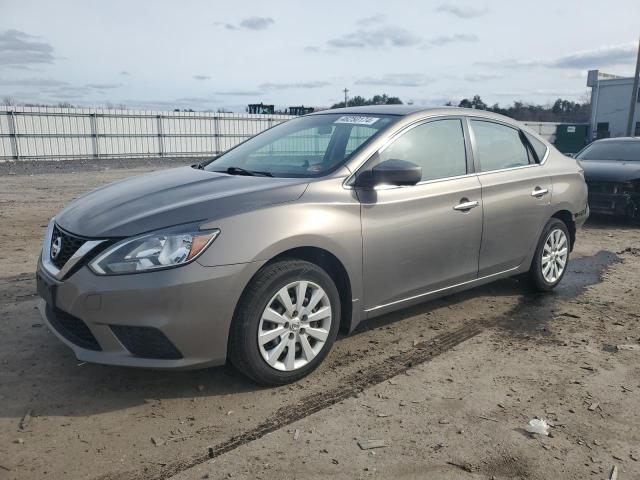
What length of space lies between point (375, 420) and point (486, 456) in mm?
617

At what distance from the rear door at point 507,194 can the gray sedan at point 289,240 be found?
2cm

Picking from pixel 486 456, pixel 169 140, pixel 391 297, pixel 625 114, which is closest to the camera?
pixel 486 456

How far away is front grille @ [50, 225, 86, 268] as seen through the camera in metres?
3.29

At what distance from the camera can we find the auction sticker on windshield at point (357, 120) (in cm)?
431

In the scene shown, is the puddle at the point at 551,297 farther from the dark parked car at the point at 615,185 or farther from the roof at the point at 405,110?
the dark parked car at the point at 615,185

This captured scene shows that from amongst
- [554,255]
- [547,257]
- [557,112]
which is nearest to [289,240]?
[547,257]

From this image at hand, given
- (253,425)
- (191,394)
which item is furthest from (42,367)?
(253,425)

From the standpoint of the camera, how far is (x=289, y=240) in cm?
338

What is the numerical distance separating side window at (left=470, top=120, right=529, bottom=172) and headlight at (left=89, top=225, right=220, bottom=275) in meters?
2.64

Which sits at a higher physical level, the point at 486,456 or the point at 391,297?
the point at 391,297

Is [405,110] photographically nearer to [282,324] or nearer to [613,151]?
[282,324]

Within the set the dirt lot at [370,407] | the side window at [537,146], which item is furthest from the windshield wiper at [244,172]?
the side window at [537,146]

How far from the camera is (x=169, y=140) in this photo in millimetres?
29047

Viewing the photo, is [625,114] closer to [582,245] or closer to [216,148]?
[216,148]
